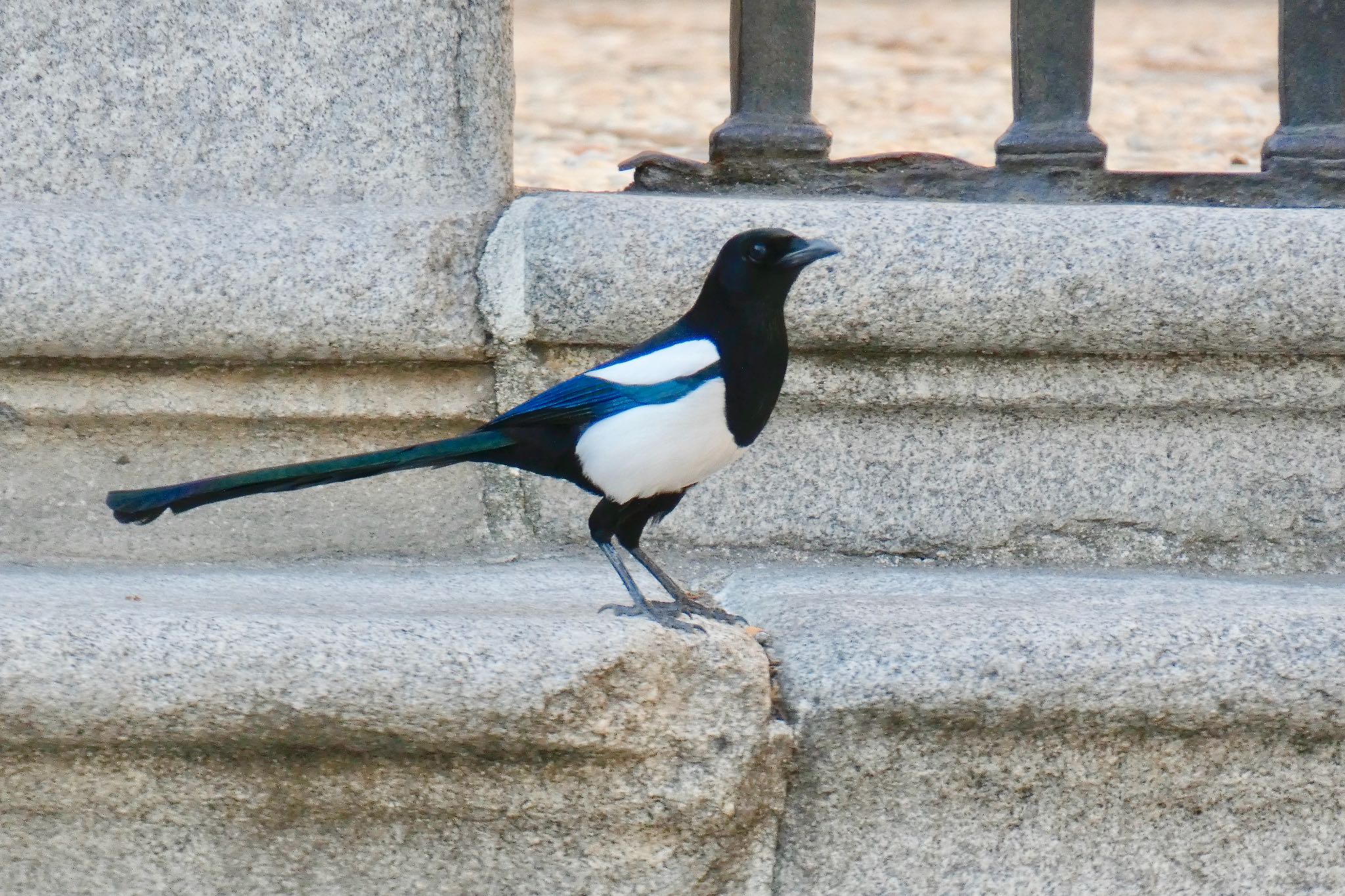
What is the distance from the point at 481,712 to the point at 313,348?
2.01 ft

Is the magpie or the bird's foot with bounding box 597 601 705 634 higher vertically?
the magpie

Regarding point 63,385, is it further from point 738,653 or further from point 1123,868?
point 1123,868

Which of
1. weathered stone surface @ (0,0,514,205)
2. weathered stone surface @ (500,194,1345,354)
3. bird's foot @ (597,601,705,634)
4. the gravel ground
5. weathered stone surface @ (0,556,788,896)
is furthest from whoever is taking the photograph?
the gravel ground

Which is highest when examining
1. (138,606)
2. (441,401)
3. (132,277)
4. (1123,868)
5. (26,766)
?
(132,277)

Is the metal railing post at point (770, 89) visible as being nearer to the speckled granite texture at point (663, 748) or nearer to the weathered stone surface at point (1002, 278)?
the weathered stone surface at point (1002, 278)

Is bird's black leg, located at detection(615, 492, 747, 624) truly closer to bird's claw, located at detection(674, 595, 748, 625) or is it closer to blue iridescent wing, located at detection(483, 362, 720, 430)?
bird's claw, located at detection(674, 595, 748, 625)

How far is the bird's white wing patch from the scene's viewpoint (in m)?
1.65

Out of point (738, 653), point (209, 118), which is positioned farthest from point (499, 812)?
point (209, 118)

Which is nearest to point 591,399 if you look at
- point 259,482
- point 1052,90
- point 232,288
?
point 259,482

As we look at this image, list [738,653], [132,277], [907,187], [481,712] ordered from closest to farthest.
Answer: [481,712], [738,653], [132,277], [907,187]

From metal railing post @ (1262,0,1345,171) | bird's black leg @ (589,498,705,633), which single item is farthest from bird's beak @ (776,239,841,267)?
metal railing post @ (1262,0,1345,171)

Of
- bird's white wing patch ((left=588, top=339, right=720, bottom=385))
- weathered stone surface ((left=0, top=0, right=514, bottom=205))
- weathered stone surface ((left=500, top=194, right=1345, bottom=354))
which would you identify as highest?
weathered stone surface ((left=0, top=0, right=514, bottom=205))

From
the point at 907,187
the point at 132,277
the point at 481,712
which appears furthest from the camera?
the point at 907,187

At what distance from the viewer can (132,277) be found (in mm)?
1876
